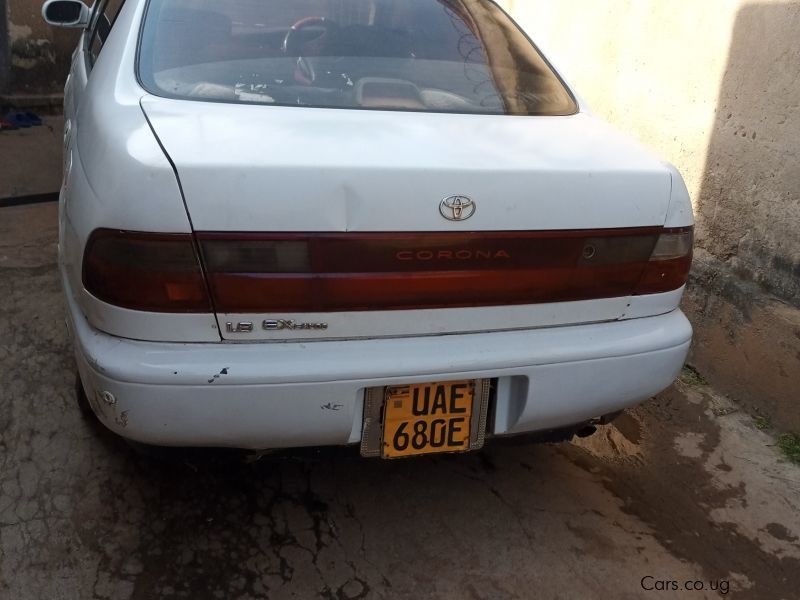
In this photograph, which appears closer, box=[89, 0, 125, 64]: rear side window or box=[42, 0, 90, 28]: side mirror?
box=[89, 0, 125, 64]: rear side window

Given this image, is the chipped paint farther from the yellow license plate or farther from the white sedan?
the yellow license plate

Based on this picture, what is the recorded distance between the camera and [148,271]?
1653 mm

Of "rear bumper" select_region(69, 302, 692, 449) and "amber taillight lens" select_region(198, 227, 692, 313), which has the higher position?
"amber taillight lens" select_region(198, 227, 692, 313)

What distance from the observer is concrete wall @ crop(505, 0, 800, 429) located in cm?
286

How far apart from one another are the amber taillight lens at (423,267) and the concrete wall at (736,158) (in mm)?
1162

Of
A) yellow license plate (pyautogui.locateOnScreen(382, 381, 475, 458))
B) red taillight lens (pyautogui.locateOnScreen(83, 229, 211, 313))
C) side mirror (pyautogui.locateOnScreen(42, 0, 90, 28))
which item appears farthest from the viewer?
side mirror (pyautogui.locateOnScreen(42, 0, 90, 28))

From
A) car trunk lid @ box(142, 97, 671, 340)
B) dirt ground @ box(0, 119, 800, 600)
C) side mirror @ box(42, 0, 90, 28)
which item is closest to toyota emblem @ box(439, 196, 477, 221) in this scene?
car trunk lid @ box(142, 97, 671, 340)

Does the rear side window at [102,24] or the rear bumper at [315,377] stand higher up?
the rear side window at [102,24]

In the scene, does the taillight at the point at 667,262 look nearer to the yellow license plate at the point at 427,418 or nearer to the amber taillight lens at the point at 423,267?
the amber taillight lens at the point at 423,267

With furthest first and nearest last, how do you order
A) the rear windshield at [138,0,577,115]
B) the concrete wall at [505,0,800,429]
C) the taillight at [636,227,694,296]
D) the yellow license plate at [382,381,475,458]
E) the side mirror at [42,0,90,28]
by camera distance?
the side mirror at [42,0,90,28]
the concrete wall at [505,0,800,429]
the rear windshield at [138,0,577,115]
the taillight at [636,227,694,296]
the yellow license plate at [382,381,475,458]

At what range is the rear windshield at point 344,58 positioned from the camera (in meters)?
2.17

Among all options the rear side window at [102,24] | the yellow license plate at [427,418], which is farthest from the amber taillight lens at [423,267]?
the rear side window at [102,24]

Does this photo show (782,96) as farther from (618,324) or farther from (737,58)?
(618,324)

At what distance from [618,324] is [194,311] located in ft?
3.72
